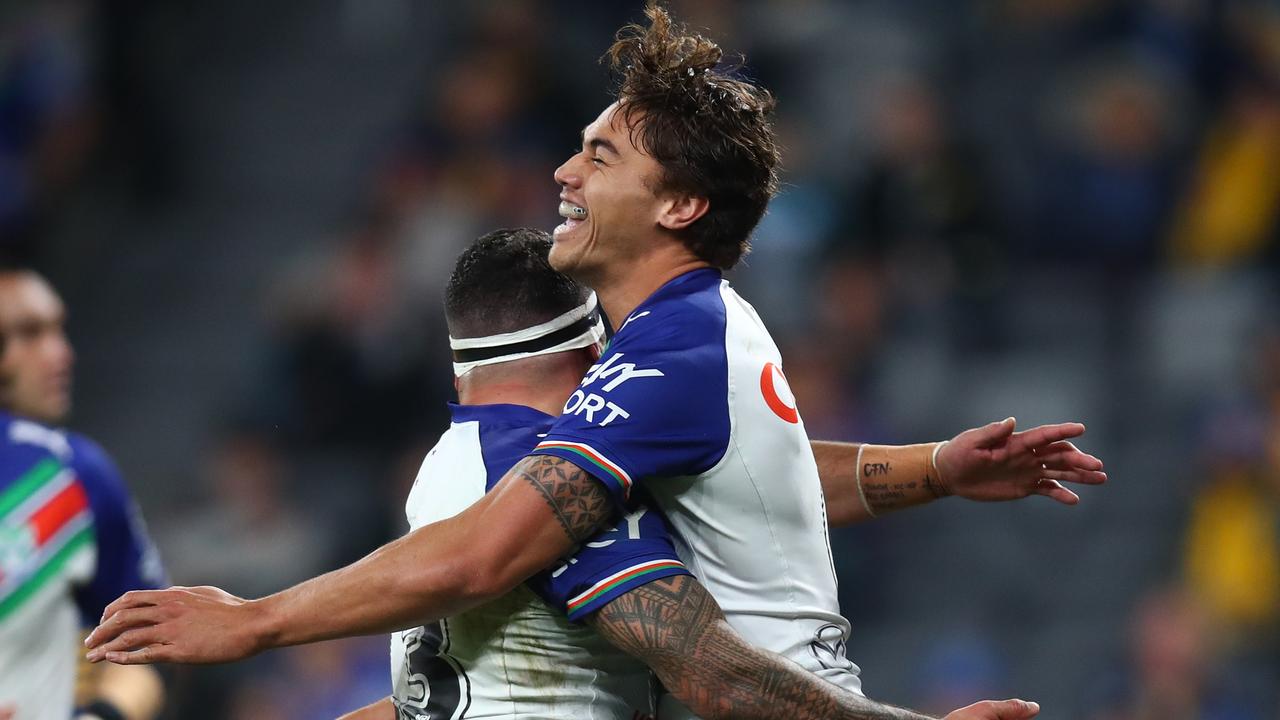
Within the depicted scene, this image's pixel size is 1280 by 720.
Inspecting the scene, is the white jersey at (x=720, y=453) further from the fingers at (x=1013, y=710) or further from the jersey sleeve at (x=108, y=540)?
the jersey sleeve at (x=108, y=540)

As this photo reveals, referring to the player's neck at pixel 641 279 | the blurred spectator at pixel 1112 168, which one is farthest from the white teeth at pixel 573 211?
the blurred spectator at pixel 1112 168

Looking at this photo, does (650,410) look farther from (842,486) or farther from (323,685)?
(323,685)

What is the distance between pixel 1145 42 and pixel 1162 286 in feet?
5.36

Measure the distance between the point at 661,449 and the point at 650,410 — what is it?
0.26ft

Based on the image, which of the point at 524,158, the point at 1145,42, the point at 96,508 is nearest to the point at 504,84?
the point at 524,158

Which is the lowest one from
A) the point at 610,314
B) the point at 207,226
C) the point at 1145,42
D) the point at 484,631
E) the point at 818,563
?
the point at 207,226

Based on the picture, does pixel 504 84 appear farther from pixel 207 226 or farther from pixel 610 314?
pixel 610 314

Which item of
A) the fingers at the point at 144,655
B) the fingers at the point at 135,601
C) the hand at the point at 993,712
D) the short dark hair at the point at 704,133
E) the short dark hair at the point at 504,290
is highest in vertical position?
the short dark hair at the point at 704,133

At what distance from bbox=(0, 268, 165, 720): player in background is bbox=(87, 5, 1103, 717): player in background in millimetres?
1350

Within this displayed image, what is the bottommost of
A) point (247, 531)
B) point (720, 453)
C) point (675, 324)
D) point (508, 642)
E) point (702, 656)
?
point (247, 531)

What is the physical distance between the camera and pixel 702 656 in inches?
118

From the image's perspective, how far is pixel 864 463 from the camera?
13.1ft

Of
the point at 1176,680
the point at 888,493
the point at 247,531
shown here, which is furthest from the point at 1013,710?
the point at 247,531

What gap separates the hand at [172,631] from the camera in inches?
115
